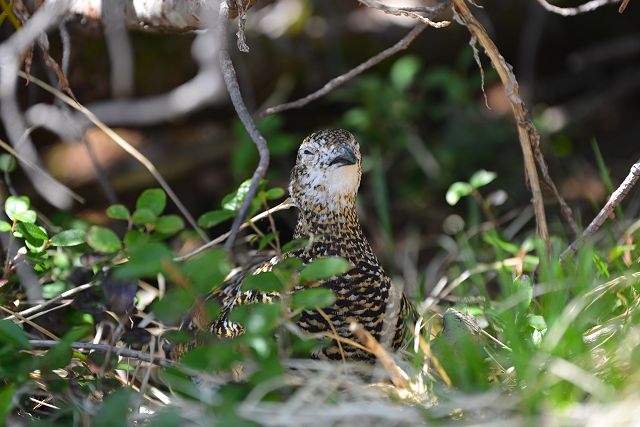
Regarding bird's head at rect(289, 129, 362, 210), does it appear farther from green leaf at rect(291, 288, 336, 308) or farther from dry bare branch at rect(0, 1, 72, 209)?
dry bare branch at rect(0, 1, 72, 209)

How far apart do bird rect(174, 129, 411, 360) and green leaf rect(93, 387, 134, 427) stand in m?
0.72

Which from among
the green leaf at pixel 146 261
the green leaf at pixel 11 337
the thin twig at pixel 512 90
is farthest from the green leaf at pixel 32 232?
the thin twig at pixel 512 90

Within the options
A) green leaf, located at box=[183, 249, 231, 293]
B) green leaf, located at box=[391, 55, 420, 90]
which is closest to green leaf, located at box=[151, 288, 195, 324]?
green leaf, located at box=[183, 249, 231, 293]

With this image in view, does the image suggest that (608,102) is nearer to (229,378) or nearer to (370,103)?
(370,103)

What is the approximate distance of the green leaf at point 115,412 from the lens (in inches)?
75.5

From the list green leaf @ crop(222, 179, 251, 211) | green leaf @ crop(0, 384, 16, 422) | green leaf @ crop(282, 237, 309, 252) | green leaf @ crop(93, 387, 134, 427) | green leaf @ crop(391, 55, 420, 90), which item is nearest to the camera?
green leaf @ crop(93, 387, 134, 427)

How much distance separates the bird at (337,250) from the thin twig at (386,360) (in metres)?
0.30

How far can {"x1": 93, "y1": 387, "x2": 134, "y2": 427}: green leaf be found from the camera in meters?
1.92

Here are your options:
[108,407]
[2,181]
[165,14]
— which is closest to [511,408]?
[108,407]

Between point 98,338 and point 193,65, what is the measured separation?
2.45 meters

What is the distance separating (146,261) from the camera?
6.44 ft

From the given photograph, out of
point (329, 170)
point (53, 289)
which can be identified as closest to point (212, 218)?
point (329, 170)

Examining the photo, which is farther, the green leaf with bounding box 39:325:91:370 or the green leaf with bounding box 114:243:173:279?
the green leaf with bounding box 39:325:91:370

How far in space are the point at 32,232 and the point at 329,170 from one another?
1.00 meters
